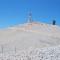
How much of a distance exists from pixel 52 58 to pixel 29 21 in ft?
34.8

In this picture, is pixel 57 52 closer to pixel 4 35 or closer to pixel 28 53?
pixel 28 53

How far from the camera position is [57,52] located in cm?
827

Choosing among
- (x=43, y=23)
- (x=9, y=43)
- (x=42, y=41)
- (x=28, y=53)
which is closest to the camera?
(x=28, y=53)

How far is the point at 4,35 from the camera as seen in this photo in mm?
13227

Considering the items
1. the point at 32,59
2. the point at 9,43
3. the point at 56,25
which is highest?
the point at 56,25

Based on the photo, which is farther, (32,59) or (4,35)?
(4,35)

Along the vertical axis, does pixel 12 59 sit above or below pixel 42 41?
below

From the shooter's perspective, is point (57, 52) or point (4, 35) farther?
point (4, 35)

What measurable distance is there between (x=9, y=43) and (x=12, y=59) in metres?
2.93

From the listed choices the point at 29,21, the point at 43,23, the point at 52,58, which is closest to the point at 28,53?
the point at 52,58

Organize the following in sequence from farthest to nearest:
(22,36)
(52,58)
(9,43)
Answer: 1. (22,36)
2. (9,43)
3. (52,58)

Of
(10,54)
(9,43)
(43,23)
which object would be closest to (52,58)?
(10,54)

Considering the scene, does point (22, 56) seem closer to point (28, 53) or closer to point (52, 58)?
point (28, 53)

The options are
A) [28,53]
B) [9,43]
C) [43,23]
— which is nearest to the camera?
[28,53]
